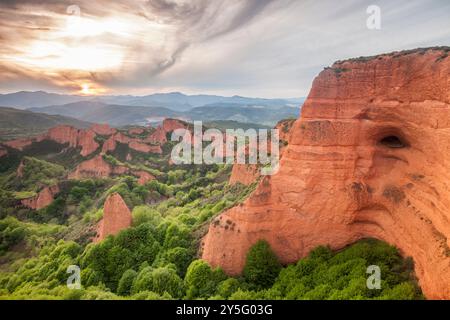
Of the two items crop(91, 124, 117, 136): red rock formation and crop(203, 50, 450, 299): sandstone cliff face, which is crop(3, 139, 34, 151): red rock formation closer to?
crop(91, 124, 117, 136): red rock formation

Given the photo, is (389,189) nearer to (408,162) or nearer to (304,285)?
(408,162)

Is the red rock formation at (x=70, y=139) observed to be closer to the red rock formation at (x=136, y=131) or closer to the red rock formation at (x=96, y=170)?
the red rock formation at (x=136, y=131)

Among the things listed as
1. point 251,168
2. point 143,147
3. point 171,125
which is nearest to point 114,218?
point 251,168

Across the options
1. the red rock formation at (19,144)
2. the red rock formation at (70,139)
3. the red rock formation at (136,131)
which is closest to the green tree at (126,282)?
the red rock formation at (70,139)

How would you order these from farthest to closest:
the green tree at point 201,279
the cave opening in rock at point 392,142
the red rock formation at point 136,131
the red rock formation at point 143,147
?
the red rock formation at point 136,131 → the red rock formation at point 143,147 → the green tree at point 201,279 → the cave opening in rock at point 392,142

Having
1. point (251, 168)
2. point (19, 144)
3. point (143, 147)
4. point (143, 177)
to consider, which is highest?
point (19, 144)

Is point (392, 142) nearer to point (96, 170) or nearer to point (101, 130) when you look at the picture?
point (96, 170)
